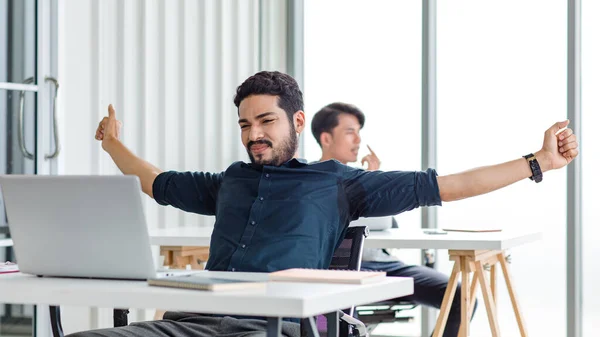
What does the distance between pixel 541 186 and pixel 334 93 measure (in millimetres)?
1364

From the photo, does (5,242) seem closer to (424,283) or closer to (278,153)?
(278,153)

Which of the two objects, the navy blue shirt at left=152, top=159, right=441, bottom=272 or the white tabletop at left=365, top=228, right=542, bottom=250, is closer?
the navy blue shirt at left=152, top=159, right=441, bottom=272

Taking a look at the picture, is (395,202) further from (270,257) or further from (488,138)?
(488,138)

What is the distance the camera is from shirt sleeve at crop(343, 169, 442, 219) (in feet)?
7.91

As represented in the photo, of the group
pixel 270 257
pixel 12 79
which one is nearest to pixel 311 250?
pixel 270 257

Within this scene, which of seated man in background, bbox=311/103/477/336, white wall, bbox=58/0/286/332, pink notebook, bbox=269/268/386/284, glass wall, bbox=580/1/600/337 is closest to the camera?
pink notebook, bbox=269/268/386/284

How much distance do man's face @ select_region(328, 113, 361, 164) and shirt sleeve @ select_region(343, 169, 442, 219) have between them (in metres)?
2.11

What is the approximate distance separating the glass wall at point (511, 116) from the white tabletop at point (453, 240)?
3.94 feet

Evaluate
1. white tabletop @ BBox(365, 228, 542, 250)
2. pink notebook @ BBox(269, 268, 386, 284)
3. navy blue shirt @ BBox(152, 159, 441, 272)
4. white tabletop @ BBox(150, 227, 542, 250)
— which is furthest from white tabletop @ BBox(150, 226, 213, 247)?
pink notebook @ BBox(269, 268, 386, 284)

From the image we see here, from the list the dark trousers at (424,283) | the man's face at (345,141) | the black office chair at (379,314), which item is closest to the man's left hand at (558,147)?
the black office chair at (379,314)

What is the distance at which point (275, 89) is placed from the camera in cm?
257

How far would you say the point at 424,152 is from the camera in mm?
5270

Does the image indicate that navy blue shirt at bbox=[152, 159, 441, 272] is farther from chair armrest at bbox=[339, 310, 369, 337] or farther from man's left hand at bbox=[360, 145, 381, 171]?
man's left hand at bbox=[360, 145, 381, 171]

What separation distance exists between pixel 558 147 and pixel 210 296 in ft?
3.98
